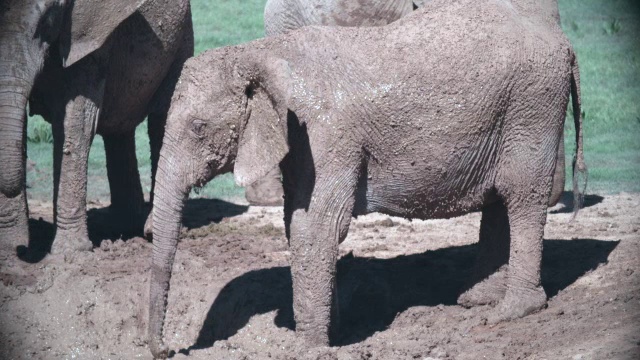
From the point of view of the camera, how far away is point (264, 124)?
7.28 m

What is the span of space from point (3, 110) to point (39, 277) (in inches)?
50.7

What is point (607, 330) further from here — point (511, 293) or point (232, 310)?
point (232, 310)

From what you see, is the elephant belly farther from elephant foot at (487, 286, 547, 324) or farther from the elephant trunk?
the elephant trunk

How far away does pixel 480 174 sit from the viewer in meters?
7.75

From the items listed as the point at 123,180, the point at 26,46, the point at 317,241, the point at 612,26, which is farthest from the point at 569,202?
the point at 612,26

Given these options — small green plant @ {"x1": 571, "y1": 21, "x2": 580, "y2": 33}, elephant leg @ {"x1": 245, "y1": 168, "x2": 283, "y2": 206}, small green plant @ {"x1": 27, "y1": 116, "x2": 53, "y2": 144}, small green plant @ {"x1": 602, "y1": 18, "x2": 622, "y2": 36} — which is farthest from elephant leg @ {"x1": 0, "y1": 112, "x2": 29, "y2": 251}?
small green plant @ {"x1": 602, "y1": 18, "x2": 622, "y2": 36}

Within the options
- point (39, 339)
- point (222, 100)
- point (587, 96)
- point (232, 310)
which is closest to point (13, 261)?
point (39, 339)

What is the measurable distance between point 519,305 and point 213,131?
230 cm

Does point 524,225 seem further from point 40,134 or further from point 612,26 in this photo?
point 612,26

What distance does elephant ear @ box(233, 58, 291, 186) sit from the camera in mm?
7168

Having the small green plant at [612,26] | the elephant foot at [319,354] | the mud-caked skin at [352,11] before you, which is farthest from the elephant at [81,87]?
the small green plant at [612,26]

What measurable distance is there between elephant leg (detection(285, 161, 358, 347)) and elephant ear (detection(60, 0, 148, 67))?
7.94 ft

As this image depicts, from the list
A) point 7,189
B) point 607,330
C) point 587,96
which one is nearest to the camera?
point 607,330

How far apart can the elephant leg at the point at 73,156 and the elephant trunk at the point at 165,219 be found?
2053 millimetres
